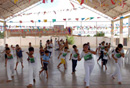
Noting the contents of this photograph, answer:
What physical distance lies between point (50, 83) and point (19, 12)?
64.9 feet

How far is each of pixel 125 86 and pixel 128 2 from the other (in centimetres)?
1175

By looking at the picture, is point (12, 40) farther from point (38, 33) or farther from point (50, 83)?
point (50, 83)

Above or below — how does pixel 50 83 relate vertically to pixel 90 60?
below

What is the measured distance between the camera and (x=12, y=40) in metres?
23.4

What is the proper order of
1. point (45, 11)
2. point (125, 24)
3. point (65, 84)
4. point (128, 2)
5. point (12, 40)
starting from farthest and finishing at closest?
point (12, 40)
point (45, 11)
point (125, 24)
point (128, 2)
point (65, 84)

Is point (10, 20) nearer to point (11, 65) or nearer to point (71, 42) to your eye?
point (71, 42)

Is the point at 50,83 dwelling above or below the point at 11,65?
below

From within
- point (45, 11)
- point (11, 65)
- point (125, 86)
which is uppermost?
point (45, 11)

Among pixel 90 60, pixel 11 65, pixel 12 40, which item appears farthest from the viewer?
pixel 12 40

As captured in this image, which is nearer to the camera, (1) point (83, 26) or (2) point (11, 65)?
(2) point (11, 65)

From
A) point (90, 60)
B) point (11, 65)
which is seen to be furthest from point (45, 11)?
point (90, 60)

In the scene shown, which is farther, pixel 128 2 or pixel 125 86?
pixel 128 2

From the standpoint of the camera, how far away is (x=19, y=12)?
22000mm

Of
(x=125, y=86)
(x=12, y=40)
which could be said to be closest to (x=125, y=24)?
(x=125, y=86)
